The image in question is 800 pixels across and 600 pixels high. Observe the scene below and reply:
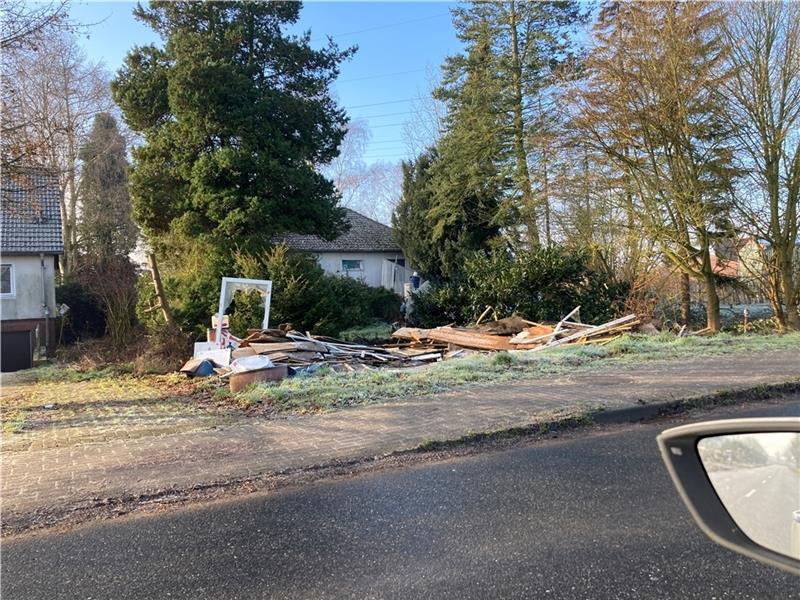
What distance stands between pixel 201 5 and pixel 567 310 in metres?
15.7

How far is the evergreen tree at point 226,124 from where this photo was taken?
1827cm

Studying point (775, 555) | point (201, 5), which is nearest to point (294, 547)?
point (775, 555)

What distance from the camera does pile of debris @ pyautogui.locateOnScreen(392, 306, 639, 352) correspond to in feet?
50.2

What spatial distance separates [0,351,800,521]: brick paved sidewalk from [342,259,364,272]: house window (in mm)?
25165

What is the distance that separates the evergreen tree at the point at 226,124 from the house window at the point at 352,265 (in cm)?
1273

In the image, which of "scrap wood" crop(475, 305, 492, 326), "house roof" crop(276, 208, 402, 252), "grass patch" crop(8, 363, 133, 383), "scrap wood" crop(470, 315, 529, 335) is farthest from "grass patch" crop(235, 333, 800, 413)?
"house roof" crop(276, 208, 402, 252)

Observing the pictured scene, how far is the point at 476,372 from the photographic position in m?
10.2

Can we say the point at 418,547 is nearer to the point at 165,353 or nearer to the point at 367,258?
the point at 165,353

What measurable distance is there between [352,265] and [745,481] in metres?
32.6

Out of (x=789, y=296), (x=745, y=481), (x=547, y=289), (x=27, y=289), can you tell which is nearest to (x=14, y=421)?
(x=745, y=481)

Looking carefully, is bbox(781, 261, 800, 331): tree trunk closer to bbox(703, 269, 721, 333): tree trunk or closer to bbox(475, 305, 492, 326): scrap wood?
bbox(703, 269, 721, 333): tree trunk

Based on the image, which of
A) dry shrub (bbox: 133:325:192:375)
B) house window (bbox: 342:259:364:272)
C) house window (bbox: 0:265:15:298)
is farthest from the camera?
house window (bbox: 342:259:364:272)

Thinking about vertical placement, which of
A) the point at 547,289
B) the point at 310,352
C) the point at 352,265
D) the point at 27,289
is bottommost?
the point at 310,352

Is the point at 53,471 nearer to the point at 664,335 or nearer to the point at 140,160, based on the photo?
the point at 664,335
